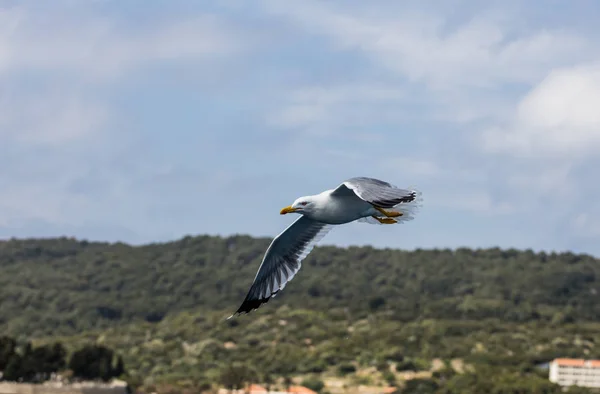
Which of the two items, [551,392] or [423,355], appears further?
[423,355]

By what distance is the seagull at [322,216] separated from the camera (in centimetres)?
1905

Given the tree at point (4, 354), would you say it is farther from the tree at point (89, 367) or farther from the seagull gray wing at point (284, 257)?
the seagull gray wing at point (284, 257)

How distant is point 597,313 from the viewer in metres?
173

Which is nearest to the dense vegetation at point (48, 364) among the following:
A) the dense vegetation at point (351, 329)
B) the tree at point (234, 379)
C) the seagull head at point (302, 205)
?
the dense vegetation at point (351, 329)

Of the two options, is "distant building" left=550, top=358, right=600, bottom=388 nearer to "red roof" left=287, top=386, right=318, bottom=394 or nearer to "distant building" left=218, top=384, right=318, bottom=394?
"red roof" left=287, top=386, right=318, bottom=394

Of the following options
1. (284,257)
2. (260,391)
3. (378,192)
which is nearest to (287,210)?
(284,257)

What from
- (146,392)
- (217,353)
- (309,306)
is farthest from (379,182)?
(309,306)

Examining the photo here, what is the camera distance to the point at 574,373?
11819 centimetres

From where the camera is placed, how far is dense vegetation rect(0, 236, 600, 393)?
11994 cm

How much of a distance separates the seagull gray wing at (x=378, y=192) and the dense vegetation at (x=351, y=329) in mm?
83888

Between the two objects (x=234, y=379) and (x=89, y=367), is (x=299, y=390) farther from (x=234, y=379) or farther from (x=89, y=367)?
(x=89, y=367)

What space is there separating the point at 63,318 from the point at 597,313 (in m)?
74.8

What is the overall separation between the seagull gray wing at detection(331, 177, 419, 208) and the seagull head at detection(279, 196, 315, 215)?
3.09 ft

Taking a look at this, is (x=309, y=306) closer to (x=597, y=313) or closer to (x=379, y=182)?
(x=597, y=313)
